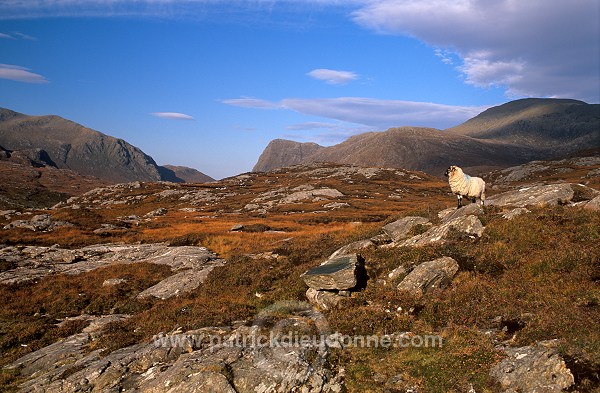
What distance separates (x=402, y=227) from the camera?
24891 mm

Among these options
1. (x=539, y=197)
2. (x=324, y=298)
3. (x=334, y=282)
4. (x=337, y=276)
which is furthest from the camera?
(x=539, y=197)

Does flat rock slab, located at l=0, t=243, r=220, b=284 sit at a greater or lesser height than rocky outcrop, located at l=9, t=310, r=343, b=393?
lesser

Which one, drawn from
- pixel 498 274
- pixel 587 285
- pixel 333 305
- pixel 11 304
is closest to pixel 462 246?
pixel 498 274

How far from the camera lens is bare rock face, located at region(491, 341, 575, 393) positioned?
9.05 m

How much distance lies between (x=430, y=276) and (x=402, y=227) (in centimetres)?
928

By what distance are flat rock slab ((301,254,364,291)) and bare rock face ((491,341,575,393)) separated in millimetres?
7167

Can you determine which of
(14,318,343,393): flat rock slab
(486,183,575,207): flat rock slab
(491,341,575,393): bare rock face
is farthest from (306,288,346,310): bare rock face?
(486,183,575,207): flat rock slab

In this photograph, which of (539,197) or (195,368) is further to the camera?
(539,197)

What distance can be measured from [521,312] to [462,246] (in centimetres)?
622

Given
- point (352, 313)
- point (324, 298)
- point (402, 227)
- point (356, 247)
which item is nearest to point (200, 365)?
point (352, 313)

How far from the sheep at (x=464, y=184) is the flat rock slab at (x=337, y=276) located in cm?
1119

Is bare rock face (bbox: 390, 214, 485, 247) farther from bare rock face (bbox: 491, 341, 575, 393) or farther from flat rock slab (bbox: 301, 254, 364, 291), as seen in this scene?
bare rock face (bbox: 491, 341, 575, 393)

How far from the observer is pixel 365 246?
2269 centimetres

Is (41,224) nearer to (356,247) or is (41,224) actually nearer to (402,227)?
(356,247)
